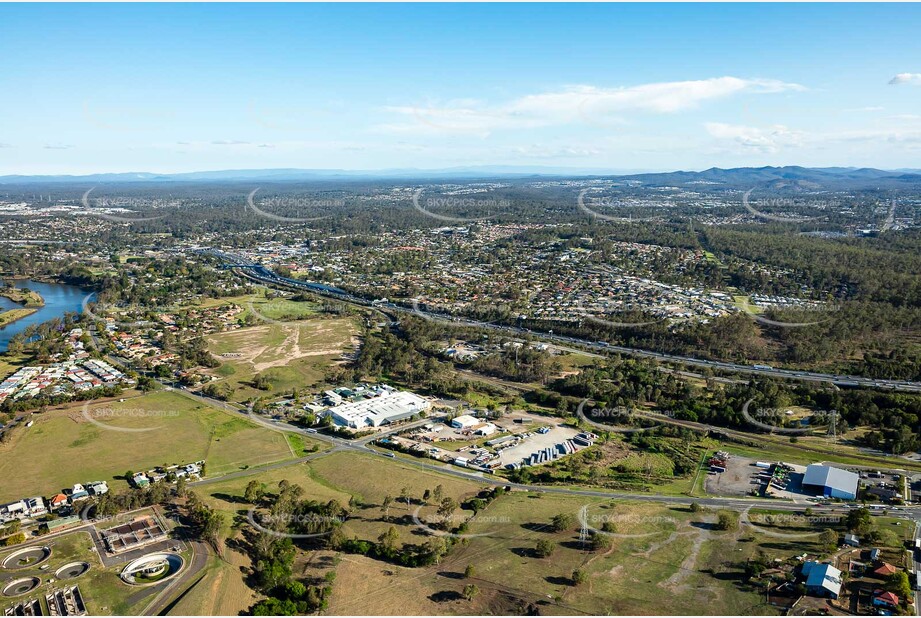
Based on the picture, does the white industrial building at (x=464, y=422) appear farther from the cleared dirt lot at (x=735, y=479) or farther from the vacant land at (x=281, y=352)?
the cleared dirt lot at (x=735, y=479)

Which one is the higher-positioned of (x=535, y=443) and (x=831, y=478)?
(x=831, y=478)

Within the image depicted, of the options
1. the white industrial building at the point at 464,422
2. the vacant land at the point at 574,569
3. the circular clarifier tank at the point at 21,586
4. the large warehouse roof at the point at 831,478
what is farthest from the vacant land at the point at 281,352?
the large warehouse roof at the point at 831,478

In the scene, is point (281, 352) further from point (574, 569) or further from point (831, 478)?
Answer: point (831, 478)

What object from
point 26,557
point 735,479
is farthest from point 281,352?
point 735,479

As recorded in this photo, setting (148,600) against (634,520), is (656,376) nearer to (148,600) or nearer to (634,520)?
(634,520)

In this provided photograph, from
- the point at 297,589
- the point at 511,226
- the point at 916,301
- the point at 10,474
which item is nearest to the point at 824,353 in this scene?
the point at 916,301
